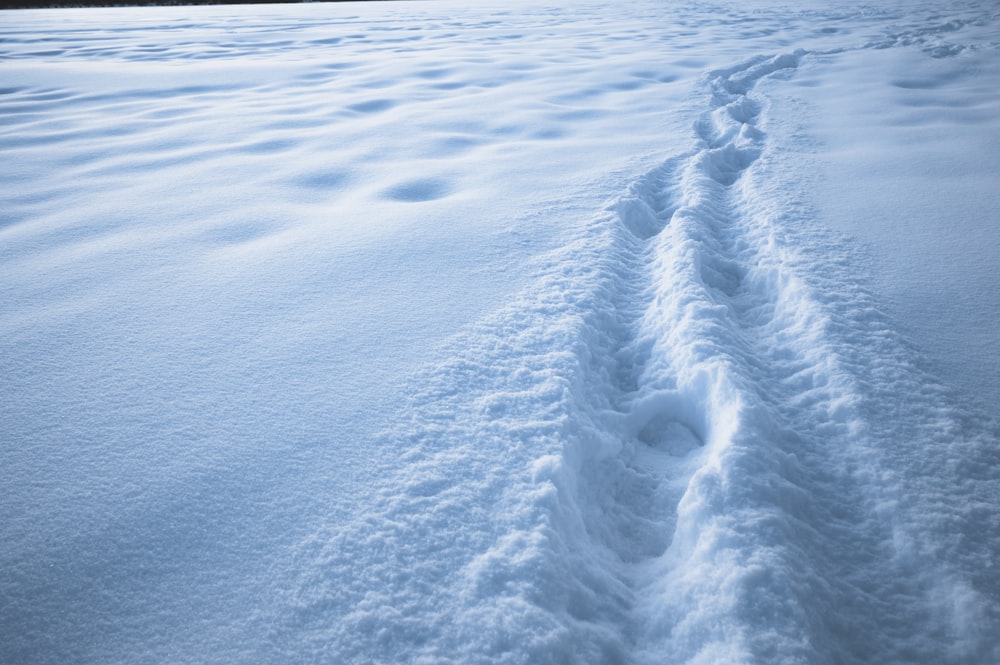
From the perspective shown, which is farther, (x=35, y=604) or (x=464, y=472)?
(x=464, y=472)

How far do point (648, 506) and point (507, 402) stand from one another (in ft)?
1.06

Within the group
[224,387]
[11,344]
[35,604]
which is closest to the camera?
[35,604]

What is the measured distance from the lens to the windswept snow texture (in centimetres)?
69

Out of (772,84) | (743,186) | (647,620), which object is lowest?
(647,620)

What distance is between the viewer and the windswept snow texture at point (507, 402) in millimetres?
688

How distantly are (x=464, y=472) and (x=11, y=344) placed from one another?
113cm

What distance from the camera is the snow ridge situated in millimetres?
672

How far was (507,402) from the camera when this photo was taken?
39.4 inches

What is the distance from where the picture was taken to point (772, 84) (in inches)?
134

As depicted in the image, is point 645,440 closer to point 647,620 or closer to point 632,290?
point 647,620

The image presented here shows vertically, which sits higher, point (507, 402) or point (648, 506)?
point (507, 402)

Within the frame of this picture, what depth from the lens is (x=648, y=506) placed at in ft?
2.96

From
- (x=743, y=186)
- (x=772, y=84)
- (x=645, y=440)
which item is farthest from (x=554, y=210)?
(x=772, y=84)

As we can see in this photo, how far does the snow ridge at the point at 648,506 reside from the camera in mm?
672
